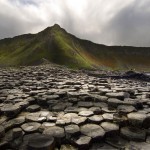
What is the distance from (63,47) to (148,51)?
4364 centimetres

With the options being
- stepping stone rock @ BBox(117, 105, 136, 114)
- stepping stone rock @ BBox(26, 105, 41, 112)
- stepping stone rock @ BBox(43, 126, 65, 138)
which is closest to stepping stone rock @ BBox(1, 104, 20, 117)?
stepping stone rock @ BBox(26, 105, 41, 112)

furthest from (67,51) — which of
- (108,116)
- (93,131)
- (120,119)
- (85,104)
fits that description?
(93,131)

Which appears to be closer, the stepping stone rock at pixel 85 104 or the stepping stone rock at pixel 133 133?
the stepping stone rock at pixel 133 133

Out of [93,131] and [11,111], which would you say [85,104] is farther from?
[11,111]

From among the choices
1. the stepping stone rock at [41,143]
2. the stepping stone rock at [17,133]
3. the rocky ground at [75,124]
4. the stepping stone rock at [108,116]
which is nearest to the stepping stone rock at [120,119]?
the rocky ground at [75,124]

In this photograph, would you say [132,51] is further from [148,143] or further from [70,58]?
[148,143]

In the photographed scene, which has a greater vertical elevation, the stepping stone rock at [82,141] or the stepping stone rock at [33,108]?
the stepping stone rock at [33,108]

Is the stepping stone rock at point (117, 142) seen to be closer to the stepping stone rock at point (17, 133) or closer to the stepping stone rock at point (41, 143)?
the stepping stone rock at point (41, 143)

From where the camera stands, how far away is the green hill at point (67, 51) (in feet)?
198

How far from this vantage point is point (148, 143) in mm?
4840

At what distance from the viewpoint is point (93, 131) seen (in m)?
5.07

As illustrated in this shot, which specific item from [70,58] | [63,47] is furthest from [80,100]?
[63,47]

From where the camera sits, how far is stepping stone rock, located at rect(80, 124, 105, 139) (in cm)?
490

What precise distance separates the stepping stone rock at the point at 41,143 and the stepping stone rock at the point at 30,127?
1.27 feet
